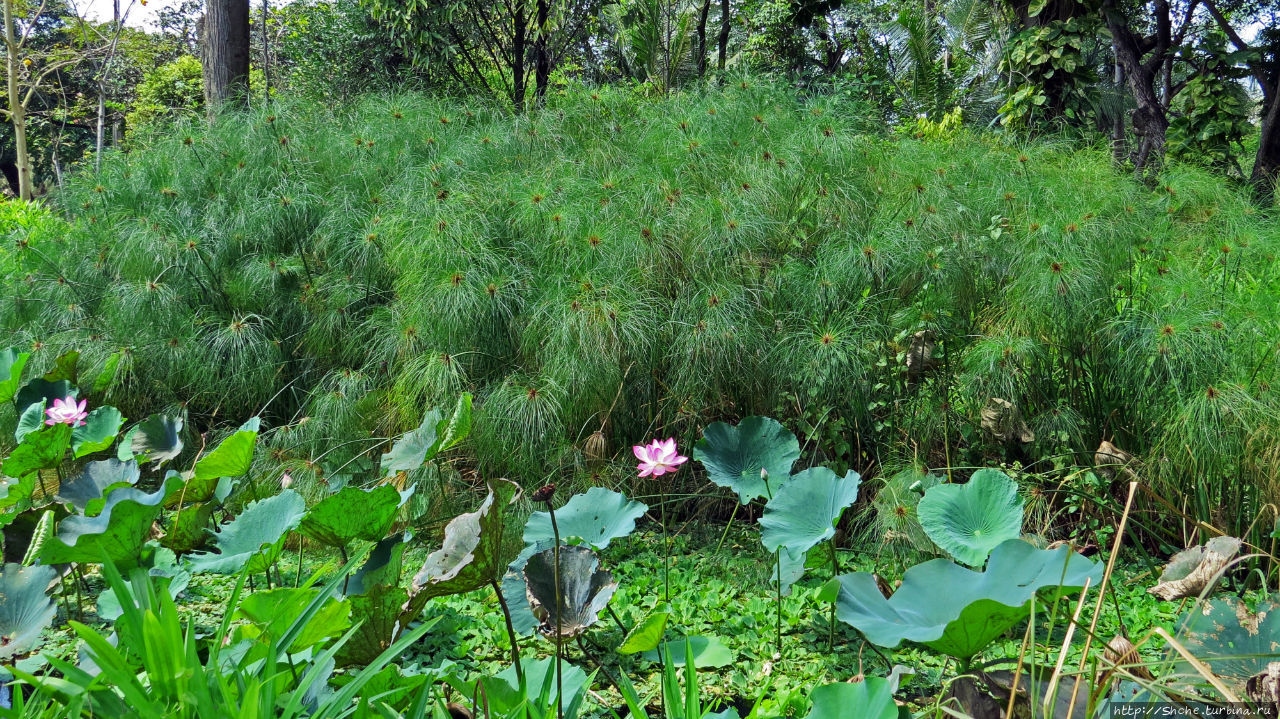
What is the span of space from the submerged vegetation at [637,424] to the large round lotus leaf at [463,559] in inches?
0.6

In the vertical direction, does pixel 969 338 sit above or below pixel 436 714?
above

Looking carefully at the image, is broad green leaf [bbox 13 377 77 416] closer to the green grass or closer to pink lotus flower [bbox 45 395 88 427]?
the green grass

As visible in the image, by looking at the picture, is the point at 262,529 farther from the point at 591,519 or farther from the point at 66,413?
the point at 66,413

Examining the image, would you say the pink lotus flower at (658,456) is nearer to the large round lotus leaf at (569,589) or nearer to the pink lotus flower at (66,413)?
the large round lotus leaf at (569,589)

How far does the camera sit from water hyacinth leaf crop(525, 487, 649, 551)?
1.92 meters

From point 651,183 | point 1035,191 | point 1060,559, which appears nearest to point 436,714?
point 1060,559

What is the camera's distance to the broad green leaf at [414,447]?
7.21ft

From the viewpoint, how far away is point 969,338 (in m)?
2.90

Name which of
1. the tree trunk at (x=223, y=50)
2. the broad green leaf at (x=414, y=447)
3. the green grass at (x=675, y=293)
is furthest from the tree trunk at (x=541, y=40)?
the broad green leaf at (x=414, y=447)

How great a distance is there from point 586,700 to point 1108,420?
6.04 ft

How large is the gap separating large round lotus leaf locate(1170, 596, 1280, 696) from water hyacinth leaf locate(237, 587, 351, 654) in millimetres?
1415

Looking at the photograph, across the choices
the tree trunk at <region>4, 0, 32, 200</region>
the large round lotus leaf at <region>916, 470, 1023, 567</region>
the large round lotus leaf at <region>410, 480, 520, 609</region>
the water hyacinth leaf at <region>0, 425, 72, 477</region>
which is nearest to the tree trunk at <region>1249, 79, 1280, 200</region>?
the large round lotus leaf at <region>916, 470, 1023, 567</region>

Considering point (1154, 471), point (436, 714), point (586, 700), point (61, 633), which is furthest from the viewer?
point (1154, 471)

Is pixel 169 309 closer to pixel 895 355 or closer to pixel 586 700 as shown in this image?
pixel 586 700
